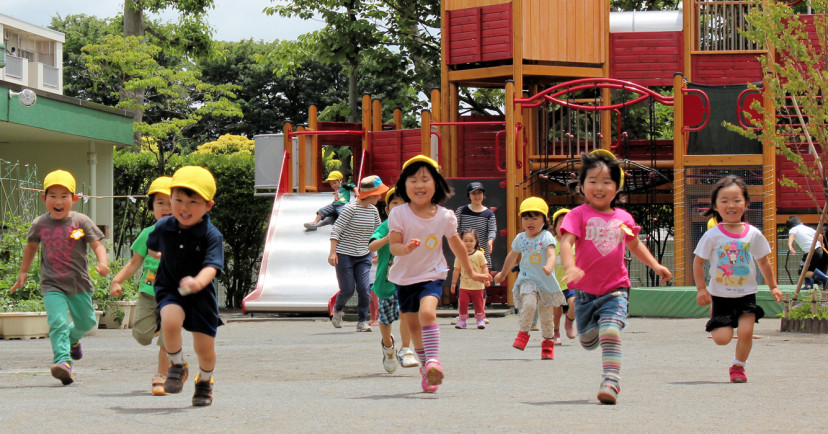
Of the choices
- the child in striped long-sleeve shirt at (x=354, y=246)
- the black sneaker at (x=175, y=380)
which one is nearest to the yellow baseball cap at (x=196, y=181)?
the black sneaker at (x=175, y=380)

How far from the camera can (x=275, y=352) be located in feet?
41.0

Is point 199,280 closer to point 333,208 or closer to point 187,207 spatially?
point 187,207

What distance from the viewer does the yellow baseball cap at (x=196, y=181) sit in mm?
7312

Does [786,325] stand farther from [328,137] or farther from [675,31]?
[328,137]

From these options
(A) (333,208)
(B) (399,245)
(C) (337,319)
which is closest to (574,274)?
(B) (399,245)

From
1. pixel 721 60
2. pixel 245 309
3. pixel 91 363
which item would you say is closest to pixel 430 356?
pixel 91 363

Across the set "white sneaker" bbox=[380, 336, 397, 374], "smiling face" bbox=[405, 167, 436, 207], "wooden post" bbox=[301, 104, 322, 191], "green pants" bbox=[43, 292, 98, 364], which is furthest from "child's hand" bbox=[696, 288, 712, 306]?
"wooden post" bbox=[301, 104, 322, 191]

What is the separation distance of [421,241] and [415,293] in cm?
36

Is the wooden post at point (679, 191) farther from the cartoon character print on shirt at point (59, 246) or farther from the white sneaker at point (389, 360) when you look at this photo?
the cartoon character print on shirt at point (59, 246)

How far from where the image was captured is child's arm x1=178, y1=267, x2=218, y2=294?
7.07 meters

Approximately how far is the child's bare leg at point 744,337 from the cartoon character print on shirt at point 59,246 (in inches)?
197

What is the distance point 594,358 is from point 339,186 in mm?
11052

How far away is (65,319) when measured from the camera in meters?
9.40

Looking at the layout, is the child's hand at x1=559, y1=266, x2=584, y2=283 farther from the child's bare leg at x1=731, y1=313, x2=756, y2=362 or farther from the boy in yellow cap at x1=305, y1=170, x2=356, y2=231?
the boy in yellow cap at x1=305, y1=170, x2=356, y2=231
